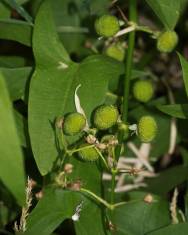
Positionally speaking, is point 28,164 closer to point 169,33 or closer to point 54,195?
point 54,195

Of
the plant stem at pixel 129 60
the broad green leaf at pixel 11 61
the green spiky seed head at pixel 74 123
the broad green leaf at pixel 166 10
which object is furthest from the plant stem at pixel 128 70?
the broad green leaf at pixel 11 61

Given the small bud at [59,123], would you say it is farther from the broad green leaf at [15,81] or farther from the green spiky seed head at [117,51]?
the green spiky seed head at [117,51]

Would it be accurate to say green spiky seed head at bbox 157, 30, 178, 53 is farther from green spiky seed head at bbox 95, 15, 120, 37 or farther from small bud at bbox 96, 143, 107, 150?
small bud at bbox 96, 143, 107, 150

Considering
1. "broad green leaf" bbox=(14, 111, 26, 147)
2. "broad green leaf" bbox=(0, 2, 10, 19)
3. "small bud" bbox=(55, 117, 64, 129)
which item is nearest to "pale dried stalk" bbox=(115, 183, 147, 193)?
"broad green leaf" bbox=(14, 111, 26, 147)

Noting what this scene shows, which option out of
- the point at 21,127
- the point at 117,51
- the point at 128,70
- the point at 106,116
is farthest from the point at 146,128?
the point at 117,51

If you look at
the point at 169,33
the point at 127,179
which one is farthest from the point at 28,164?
the point at 169,33
